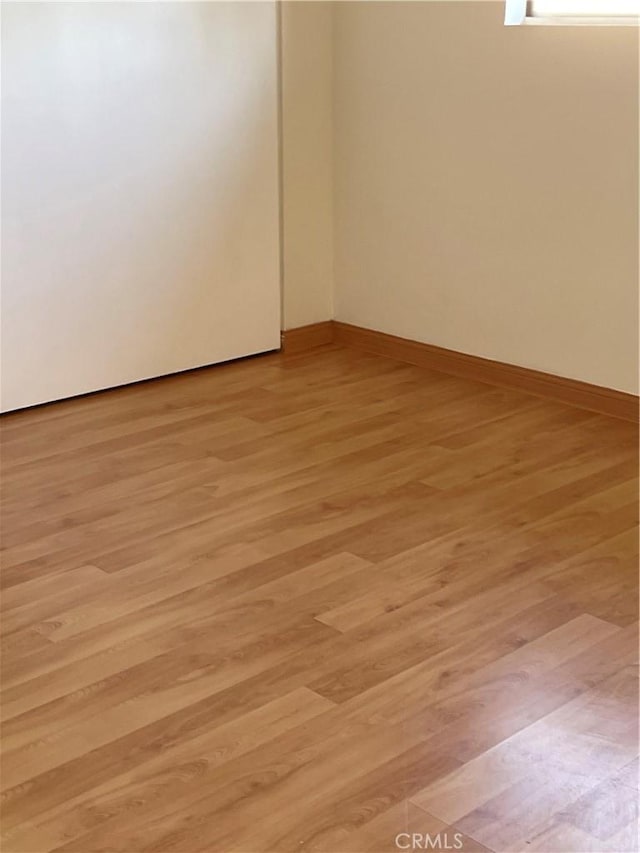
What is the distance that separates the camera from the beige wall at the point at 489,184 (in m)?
3.26

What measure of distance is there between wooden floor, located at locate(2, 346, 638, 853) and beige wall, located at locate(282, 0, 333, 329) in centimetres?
66

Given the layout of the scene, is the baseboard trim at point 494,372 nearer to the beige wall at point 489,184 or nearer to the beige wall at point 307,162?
the beige wall at point 489,184

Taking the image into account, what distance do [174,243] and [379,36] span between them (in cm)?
91

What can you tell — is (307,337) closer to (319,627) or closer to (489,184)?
(489,184)

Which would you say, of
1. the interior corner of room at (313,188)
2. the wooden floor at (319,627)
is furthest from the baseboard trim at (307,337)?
the wooden floor at (319,627)

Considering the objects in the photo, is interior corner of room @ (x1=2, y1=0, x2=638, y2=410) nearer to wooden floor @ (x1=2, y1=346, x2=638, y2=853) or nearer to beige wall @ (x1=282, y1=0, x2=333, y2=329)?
beige wall @ (x1=282, y1=0, x2=333, y2=329)

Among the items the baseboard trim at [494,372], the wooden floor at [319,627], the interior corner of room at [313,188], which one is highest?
the interior corner of room at [313,188]

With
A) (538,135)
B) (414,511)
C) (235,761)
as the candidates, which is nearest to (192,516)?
(414,511)

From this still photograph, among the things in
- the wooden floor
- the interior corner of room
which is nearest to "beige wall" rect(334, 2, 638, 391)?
the interior corner of room

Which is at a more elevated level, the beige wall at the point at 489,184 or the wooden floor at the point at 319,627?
the beige wall at the point at 489,184

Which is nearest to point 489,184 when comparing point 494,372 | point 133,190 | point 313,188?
point 494,372

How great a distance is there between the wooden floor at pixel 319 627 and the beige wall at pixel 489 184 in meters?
0.28

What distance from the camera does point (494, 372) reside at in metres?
3.66

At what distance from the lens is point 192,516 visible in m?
2.74
